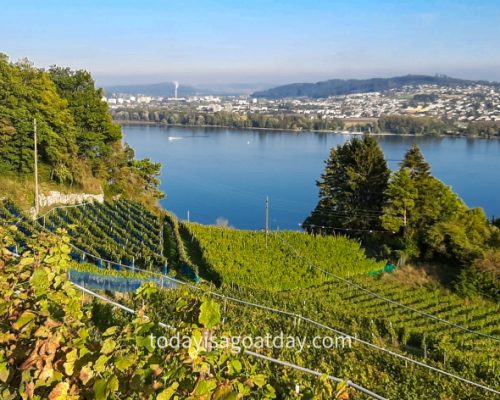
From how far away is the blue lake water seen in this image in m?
24.5

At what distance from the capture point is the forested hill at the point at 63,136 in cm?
1287

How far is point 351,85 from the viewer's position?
171375mm

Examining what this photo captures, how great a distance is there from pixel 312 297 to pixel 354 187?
19.1 feet

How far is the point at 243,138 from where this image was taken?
51.9 meters

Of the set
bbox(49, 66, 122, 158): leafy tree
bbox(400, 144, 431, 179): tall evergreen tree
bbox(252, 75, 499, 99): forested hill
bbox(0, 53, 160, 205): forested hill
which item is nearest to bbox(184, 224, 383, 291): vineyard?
bbox(400, 144, 431, 179): tall evergreen tree

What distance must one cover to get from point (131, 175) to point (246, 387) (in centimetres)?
1585

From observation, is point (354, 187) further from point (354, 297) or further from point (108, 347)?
point (108, 347)

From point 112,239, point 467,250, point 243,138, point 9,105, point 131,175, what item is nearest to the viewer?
point 112,239

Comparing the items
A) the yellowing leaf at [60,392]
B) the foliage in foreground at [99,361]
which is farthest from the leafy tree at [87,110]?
the yellowing leaf at [60,392]

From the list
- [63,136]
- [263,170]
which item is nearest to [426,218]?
[63,136]

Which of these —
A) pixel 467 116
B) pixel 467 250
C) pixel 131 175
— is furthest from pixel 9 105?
pixel 467 116

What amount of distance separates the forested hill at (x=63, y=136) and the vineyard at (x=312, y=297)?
170 cm

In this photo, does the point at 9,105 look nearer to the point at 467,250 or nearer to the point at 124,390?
the point at 467,250

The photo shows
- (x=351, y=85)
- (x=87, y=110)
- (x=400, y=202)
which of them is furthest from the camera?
(x=351, y=85)
